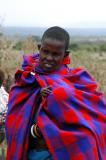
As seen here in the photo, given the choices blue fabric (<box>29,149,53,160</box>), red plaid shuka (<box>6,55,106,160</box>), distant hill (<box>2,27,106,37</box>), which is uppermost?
red plaid shuka (<box>6,55,106,160</box>)

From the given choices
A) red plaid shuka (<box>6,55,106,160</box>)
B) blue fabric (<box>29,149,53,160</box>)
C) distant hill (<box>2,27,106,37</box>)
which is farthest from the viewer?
distant hill (<box>2,27,106,37</box>)

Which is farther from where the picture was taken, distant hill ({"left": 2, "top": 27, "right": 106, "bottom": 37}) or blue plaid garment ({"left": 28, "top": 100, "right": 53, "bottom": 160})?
distant hill ({"left": 2, "top": 27, "right": 106, "bottom": 37})

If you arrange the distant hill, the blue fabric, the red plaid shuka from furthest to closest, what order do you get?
the distant hill
the blue fabric
the red plaid shuka

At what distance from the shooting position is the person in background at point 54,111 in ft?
13.1

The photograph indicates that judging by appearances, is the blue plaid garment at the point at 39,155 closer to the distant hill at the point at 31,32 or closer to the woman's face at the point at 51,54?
the woman's face at the point at 51,54

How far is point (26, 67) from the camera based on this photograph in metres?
4.30

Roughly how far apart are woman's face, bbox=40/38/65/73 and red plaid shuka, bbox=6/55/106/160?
0.16 feet

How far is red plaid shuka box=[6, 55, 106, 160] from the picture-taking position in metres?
3.98

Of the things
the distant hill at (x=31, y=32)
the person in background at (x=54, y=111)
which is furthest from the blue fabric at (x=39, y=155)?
the distant hill at (x=31, y=32)

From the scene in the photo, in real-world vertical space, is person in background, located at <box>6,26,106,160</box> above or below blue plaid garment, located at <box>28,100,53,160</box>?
above

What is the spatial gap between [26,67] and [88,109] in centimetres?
58

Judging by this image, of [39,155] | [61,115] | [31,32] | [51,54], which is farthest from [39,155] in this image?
[31,32]

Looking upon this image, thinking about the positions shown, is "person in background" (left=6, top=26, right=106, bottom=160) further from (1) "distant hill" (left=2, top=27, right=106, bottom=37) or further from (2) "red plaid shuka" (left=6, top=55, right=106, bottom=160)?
(1) "distant hill" (left=2, top=27, right=106, bottom=37)

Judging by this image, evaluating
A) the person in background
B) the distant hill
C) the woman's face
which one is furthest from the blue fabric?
the distant hill
